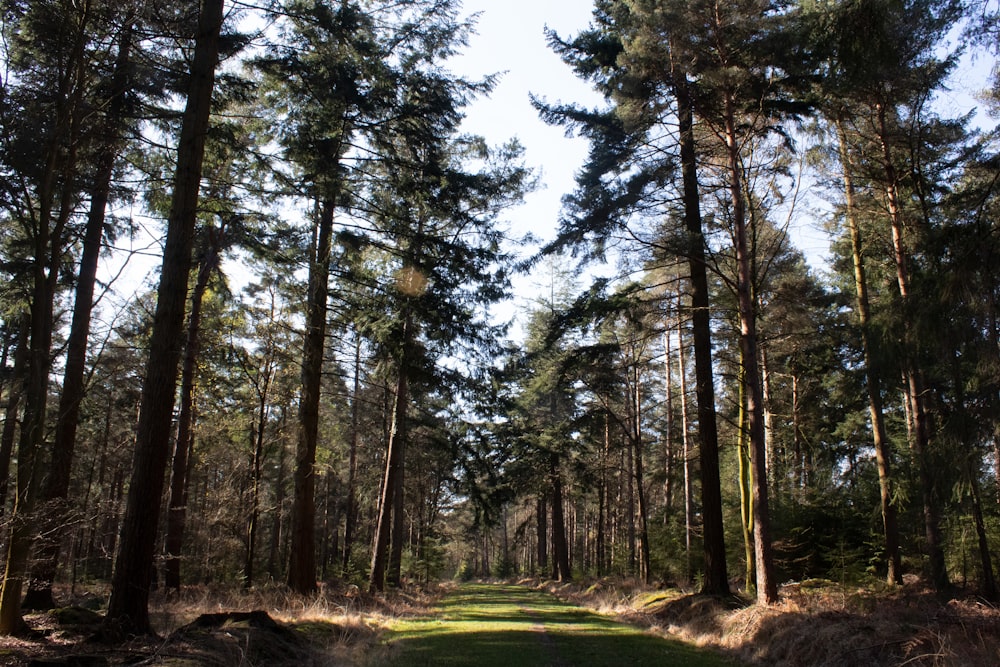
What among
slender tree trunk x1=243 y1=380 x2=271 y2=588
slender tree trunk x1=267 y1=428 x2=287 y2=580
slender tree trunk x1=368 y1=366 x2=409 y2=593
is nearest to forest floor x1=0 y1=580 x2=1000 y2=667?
slender tree trunk x1=243 y1=380 x2=271 y2=588

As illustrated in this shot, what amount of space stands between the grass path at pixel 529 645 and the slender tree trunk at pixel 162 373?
3124 millimetres

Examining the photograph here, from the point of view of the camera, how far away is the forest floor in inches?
264

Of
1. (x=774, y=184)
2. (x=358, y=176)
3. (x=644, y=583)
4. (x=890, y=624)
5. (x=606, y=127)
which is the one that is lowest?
(x=644, y=583)

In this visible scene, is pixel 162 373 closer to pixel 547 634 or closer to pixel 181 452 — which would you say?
pixel 547 634

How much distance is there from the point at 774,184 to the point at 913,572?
1214cm

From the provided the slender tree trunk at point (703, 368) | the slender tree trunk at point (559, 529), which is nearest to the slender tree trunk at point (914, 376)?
the slender tree trunk at point (703, 368)

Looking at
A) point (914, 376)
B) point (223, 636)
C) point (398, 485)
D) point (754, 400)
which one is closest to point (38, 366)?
point (223, 636)

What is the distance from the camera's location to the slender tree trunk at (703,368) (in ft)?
44.2

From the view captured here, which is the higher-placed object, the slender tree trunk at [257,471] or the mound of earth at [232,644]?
the slender tree trunk at [257,471]

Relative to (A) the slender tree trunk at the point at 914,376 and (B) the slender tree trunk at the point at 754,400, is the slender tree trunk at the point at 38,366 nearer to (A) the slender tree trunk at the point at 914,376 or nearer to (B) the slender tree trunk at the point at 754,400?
(B) the slender tree trunk at the point at 754,400

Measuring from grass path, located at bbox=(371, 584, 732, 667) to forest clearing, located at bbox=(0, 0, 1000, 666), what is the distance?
16cm

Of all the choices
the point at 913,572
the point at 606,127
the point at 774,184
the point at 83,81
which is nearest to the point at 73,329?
the point at 83,81

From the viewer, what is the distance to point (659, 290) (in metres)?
21.0

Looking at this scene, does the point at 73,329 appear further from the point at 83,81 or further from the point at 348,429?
the point at 348,429
